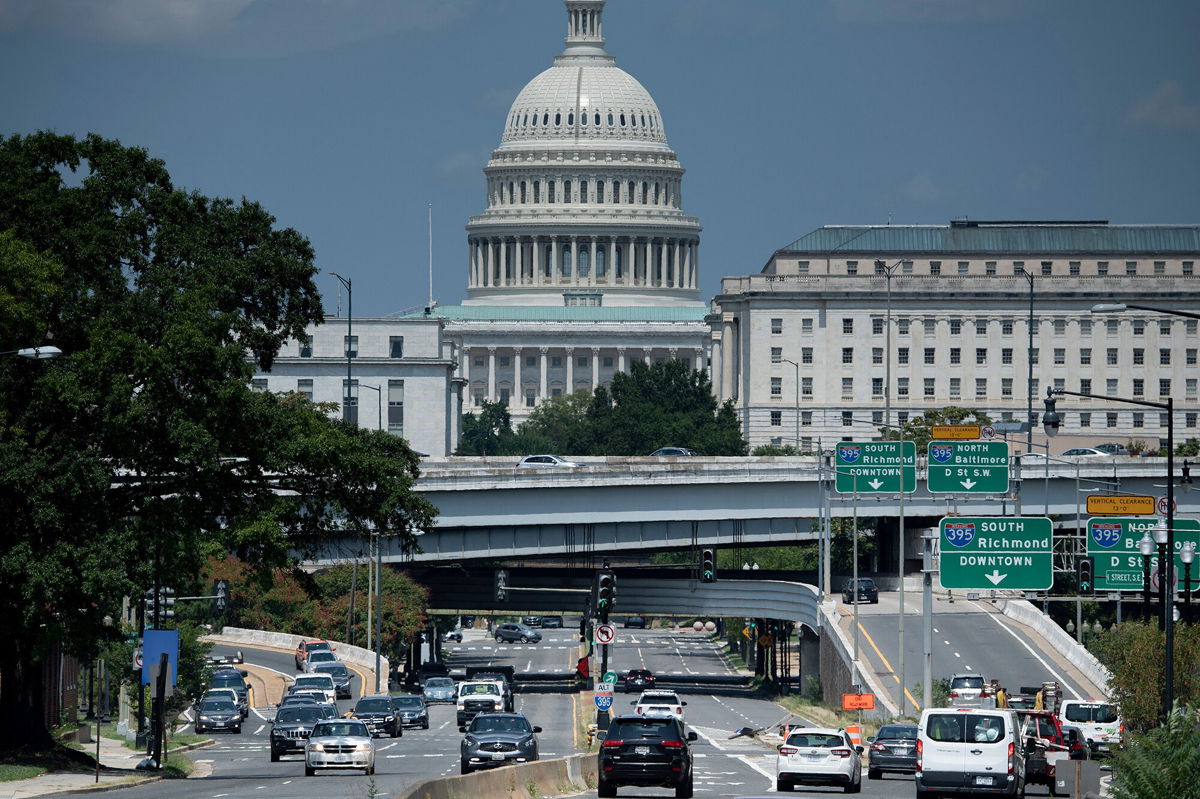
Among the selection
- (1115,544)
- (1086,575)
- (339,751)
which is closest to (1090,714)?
(1086,575)

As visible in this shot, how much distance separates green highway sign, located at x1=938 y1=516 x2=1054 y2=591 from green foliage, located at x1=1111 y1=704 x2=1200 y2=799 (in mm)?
33012

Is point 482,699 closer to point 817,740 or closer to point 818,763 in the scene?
point 817,740

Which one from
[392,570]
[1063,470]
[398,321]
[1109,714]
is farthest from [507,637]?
[1109,714]

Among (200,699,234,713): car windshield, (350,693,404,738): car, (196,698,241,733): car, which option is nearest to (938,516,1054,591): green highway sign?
(350,693,404,738): car

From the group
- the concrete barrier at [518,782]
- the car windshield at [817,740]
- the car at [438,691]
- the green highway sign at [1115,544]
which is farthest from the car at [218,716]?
the car windshield at [817,740]

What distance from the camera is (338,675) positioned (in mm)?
97688

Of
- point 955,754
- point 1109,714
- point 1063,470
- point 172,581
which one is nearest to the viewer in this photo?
point 955,754

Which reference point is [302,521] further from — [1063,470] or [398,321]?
[398,321]

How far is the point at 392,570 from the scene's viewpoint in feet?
401

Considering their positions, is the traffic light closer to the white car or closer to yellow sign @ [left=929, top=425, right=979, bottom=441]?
yellow sign @ [left=929, top=425, right=979, bottom=441]

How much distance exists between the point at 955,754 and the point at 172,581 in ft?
68.6

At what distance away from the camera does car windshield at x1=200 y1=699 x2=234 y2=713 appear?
3110 inches

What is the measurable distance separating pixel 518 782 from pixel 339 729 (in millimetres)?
10360

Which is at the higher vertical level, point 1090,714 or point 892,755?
point 1090,714
